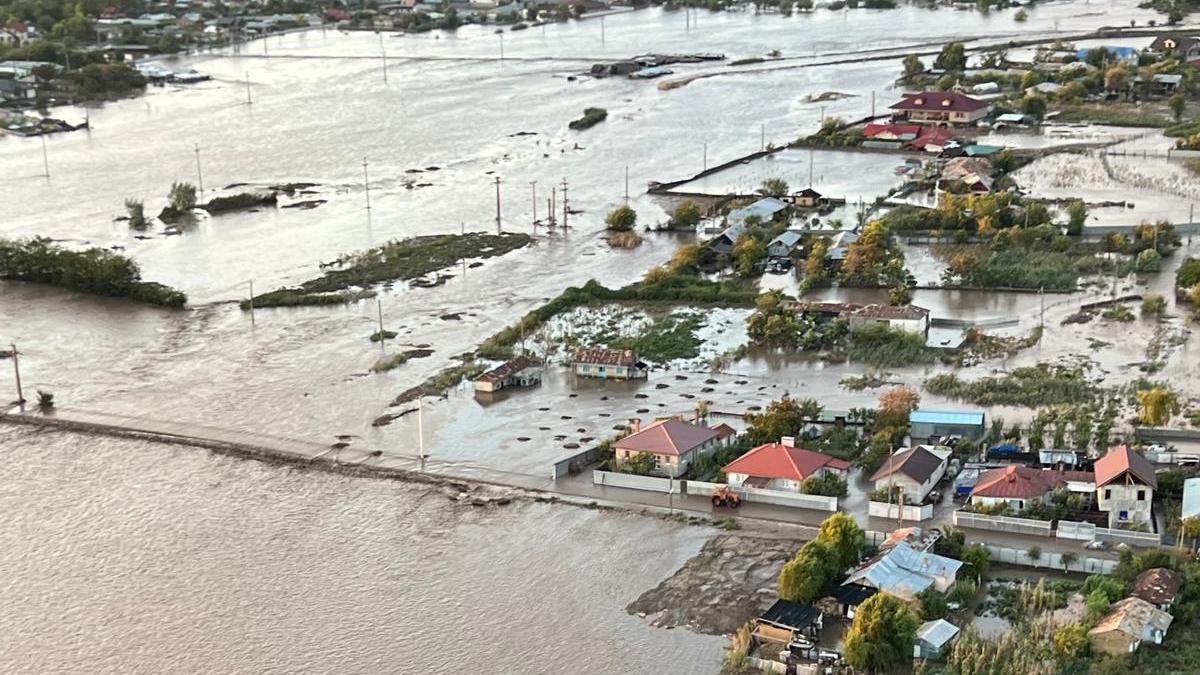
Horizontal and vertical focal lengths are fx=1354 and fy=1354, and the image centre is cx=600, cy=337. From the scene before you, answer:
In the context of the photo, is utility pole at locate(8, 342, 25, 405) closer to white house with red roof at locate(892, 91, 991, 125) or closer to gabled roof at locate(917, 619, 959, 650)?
gabled roof at locate(917, 619, 959, 650)

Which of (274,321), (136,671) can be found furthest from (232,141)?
(136,671)

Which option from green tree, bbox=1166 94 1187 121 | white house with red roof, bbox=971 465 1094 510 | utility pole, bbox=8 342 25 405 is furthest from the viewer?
green tree, bbox=1166 94 1187 121

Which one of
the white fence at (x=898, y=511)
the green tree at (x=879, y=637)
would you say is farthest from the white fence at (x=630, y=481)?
the green tree at (x=879, y=637)

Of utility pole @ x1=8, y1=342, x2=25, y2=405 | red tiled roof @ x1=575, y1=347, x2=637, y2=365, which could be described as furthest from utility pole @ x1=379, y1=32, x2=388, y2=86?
red tiled roof @ x1=575, y1=347, x2=637, y2=365

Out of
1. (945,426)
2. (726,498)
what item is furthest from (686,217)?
(726,498)

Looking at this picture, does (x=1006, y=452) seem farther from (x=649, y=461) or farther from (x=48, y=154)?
(x=48, y=154)

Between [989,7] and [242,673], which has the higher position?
[989,7]

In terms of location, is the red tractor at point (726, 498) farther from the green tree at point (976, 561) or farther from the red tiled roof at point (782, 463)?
the green tree at point (976, 561)
